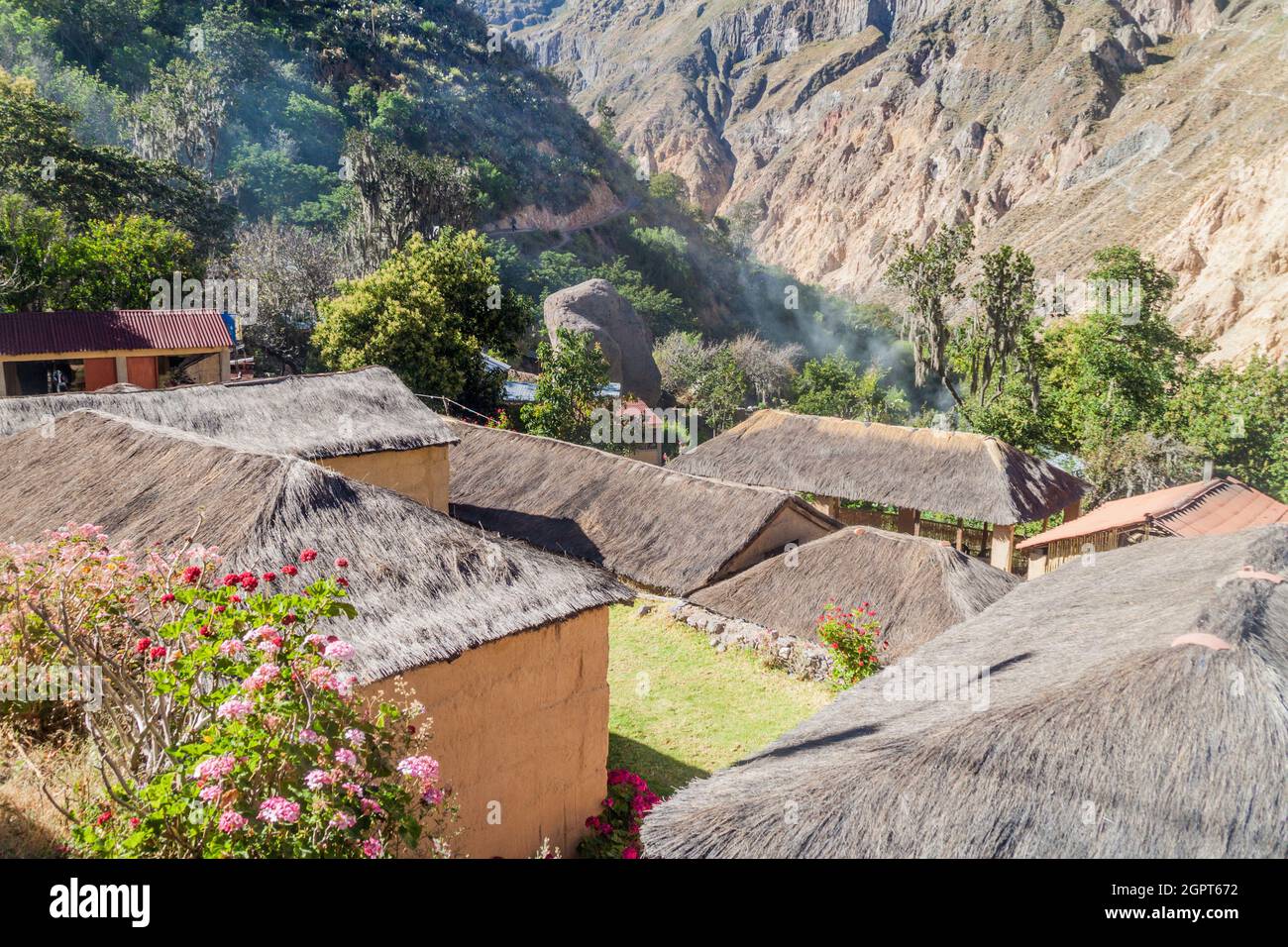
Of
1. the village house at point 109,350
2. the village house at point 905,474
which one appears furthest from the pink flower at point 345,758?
the village house at point 109,350

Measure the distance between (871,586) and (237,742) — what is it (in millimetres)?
12214

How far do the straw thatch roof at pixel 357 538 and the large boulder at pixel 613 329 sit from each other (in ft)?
96.0

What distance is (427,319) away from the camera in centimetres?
2578

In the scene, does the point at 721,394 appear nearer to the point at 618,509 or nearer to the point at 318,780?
the point at 618,509

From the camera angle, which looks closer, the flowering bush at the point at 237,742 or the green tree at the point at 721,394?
the flowering bush at the point at 237,742

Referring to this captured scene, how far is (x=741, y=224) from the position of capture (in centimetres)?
9388

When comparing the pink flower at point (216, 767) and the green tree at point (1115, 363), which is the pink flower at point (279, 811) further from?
the green tree at point (1115, 363)

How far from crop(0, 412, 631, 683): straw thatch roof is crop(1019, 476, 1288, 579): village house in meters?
11.1

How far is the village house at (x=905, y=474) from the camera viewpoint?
69.4 feet

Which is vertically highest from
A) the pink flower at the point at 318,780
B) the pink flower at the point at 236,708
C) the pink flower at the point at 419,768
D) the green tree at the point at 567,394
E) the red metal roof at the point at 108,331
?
the red metal roof at the point at 108,331

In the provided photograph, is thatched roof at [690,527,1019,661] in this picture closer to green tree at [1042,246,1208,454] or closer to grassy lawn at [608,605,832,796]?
grassy lawn at [608,605,832,796]

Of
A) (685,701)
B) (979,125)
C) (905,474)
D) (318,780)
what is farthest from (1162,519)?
(979,125)

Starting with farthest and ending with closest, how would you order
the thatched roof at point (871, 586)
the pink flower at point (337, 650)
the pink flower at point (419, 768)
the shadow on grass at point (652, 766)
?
the thatched roof at point (871, 586) < the shadow on grass at point (652, 766) < the pink flower at point (337, 650) < the pink flower at point (419, 768)

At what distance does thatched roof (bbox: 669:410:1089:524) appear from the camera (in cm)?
2109
